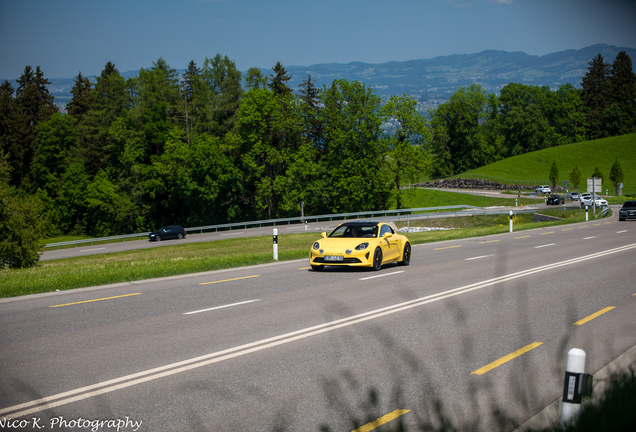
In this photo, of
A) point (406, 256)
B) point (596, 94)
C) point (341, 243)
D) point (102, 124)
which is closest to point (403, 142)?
point (102, 124)

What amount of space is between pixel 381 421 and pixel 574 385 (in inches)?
63.9

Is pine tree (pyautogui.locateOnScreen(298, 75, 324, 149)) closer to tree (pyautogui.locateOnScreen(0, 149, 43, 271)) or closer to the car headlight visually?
tree (pyautogui.locateOnScreen(0, 149, 43, 271))

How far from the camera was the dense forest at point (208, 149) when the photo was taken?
233 feet

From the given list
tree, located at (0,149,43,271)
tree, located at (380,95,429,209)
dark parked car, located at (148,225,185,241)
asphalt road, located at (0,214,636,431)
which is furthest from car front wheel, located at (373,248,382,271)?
tree, located at (380,95,429,209)

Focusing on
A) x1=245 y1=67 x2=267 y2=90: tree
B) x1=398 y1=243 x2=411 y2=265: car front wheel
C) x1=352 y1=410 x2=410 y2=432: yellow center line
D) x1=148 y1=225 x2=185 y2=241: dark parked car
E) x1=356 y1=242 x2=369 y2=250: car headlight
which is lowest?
x1=148 y1=225 x2=185 y2=241: dark parked car

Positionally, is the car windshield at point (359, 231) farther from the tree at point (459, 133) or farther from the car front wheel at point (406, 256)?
the tree at point (459, 133)

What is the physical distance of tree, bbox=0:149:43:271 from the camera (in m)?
28.5

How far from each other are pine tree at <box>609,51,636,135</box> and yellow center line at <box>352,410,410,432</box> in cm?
14132

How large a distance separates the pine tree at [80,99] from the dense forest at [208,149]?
0.95 feet

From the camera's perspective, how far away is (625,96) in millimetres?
129250

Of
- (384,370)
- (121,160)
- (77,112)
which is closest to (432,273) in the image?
(384,370)

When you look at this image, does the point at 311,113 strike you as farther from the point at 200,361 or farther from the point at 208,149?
the point at 200,361

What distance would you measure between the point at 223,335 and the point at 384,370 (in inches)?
107

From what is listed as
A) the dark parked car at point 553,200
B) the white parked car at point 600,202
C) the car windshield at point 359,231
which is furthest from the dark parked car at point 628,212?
the car windshield at point 359,231
